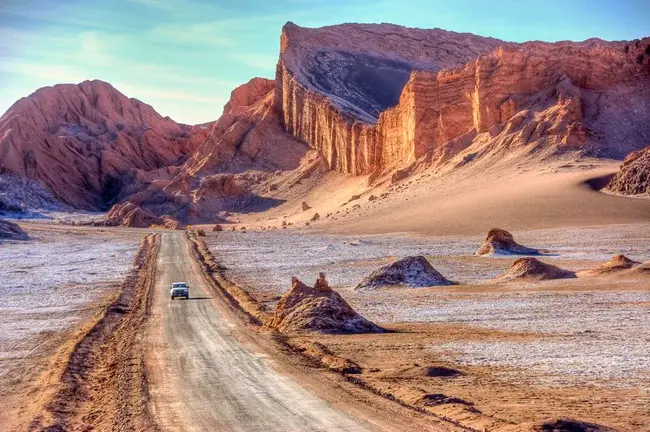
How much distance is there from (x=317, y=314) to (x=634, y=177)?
149ft

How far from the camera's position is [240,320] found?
82.5ft

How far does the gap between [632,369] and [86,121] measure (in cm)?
12610

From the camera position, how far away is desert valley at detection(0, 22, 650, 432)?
47.4ft

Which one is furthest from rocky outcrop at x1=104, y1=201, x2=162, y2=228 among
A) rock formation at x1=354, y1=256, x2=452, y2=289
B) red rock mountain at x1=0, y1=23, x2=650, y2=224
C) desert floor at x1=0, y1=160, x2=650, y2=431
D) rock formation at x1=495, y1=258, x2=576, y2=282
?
rock formation at x1=495, y1=258, x2=576, y2=282

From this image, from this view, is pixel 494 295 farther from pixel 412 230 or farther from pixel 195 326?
pixel 412 230

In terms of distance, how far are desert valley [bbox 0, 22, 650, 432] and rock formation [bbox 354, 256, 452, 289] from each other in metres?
0.09

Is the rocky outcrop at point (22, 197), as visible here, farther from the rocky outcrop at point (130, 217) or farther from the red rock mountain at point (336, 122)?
the rocky outcrop at point (130, 217)

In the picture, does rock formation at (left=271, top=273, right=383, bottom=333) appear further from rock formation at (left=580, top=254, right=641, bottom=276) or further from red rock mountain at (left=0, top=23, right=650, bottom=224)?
red rock mountain at (left=0, top=23, right=650, bottom=224)

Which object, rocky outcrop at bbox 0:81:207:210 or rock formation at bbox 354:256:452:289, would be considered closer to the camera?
rock formation at bbox 354:256:452:289

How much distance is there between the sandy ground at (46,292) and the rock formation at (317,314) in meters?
5.35

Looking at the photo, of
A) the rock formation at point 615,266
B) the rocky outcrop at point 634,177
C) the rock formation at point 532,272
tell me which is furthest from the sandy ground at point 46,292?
the rocky outcrop at point 634,177

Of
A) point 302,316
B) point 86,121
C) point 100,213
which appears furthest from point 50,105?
point 302,316

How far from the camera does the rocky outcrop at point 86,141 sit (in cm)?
11762

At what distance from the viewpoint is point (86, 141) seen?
417 ft
